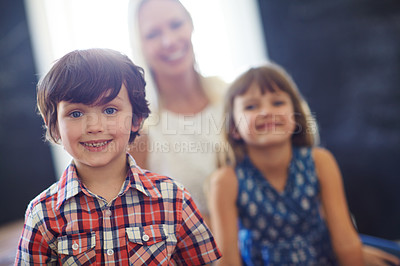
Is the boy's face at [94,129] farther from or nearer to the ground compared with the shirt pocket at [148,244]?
farther from the ground

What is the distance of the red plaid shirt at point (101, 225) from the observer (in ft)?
1.43

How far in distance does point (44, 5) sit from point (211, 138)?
17.7 inches

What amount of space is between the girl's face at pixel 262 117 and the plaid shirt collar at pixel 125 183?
271 mm

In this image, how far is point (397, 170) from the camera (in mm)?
1337

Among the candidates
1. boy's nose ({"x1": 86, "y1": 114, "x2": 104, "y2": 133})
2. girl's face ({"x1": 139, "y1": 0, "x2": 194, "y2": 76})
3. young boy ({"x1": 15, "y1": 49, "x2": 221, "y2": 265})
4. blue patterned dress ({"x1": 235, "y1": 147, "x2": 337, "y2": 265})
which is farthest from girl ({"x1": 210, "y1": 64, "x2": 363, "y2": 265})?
boy's nose ({"x1": 86, "y1": 114, "x2": 104, "y2": 133})

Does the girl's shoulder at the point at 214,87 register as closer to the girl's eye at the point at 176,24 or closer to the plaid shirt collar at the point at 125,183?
the girl's eye at the point at 176,24

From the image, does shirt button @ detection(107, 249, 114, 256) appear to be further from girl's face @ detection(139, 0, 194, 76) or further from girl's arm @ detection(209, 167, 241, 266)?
girl's face @ detection(139, 0, 194, 76)

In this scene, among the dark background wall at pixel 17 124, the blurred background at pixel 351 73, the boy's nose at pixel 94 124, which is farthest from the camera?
the blurred background at pixel 351 73

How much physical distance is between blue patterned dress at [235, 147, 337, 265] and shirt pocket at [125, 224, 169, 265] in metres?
0.29

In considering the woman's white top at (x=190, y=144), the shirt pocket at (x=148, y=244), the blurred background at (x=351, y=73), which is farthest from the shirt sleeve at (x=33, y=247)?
the blurred background at (x=351, y=73)

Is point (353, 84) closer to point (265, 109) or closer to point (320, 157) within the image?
point (320, 157)

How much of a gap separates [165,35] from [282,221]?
1.49ft

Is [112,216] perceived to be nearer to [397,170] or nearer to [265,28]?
[265,28]

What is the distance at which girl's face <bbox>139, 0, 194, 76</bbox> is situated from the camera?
2.24ft
